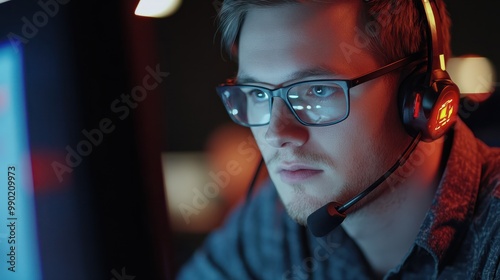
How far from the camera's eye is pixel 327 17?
0.97 metres

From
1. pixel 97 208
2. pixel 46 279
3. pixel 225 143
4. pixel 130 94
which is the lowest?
pixel 46 279

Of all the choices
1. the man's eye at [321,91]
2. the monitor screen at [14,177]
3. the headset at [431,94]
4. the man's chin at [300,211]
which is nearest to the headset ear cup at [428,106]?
the headset at [431,94]

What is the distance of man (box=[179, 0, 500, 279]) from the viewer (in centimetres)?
95

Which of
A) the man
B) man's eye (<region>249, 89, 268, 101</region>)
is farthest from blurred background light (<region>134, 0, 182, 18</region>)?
man's eye (<region>249, 89, 268, 101</region>)

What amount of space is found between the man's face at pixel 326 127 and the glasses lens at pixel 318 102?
0.02 meters

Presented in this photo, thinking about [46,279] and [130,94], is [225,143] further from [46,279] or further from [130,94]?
[46,279]

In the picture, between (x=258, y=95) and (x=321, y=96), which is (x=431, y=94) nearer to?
(x=321, y=96)

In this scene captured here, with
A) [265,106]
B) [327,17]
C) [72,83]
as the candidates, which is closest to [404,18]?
[327,17]

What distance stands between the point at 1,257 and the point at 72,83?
0.37 meters

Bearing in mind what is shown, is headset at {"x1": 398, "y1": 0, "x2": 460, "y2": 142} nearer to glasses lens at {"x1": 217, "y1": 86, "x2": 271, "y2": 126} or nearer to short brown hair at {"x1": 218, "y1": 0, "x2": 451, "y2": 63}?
short brown hair at {"x1": 218, "y1": 0, "x2": 451, "y2": 63}

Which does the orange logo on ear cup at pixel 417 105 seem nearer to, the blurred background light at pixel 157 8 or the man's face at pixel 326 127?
the man's face at pixel 326 127

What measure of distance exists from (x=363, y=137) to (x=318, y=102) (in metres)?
0.11

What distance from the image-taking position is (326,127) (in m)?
0.98

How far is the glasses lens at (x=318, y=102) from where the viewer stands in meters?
0.95
